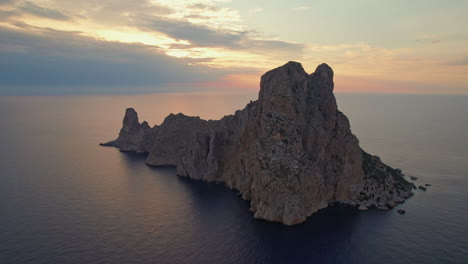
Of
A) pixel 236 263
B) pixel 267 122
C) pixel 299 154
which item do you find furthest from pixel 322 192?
pixel 236 263

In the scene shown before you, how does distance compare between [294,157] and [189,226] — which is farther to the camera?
[294,157]

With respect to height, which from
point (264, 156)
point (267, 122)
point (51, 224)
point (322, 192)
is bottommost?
point (51, 224)

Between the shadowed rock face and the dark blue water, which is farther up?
the shadowed rock face

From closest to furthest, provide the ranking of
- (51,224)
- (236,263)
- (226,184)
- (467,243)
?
(236,263), (467,243), (51,224), (226,184)

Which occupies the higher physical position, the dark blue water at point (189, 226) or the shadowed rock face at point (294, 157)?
the shadowed rock face at point (294, 157)

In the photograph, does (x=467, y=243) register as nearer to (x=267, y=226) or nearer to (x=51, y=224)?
(x=267, y=226)

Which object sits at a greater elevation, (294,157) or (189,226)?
(294,157)

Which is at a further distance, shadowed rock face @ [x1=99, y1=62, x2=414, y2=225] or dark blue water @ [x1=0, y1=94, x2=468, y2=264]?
shadowed rock face @ [x1=99, y1=62, x2=414, y2=225]

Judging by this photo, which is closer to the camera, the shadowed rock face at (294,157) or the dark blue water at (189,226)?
the dark blue water at (189,226)
